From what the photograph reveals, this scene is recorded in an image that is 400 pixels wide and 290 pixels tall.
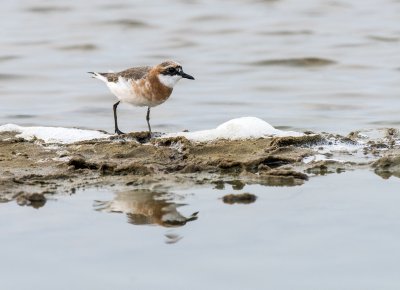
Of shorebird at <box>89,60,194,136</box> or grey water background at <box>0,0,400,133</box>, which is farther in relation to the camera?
grey water background at <box>0,0,400,133</box>

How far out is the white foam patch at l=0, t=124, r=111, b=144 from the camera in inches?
360

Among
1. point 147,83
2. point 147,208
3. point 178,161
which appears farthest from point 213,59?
point 147,208

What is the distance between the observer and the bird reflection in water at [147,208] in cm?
645

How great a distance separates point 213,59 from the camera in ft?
54.1

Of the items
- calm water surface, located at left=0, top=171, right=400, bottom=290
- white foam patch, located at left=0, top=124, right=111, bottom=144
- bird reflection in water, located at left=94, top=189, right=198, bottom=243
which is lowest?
white foam patch, located at left=0, top=124, right=111, bottom=144

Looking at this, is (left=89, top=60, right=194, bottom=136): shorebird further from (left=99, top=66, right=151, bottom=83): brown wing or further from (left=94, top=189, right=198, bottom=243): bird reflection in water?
(left=94, top=189, right=198, bottom=243): bird reflection in water

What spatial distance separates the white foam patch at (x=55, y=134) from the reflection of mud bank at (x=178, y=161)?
0.68 feet

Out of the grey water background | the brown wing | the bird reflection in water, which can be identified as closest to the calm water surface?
the bird reflection in water

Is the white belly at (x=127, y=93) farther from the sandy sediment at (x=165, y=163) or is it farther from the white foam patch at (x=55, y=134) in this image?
the sandy sediment at (x=165, y=163)

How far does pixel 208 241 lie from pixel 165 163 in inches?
83.0

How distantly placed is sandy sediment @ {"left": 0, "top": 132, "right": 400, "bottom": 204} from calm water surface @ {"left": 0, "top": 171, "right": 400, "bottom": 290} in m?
0.30

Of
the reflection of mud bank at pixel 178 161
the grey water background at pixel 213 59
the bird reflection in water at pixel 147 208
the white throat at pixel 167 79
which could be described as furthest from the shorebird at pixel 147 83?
the bird reflection in water at pixel 147 208

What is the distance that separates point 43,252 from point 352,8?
15094 millimetres

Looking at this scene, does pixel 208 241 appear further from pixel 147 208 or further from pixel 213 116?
pixel 213 116
